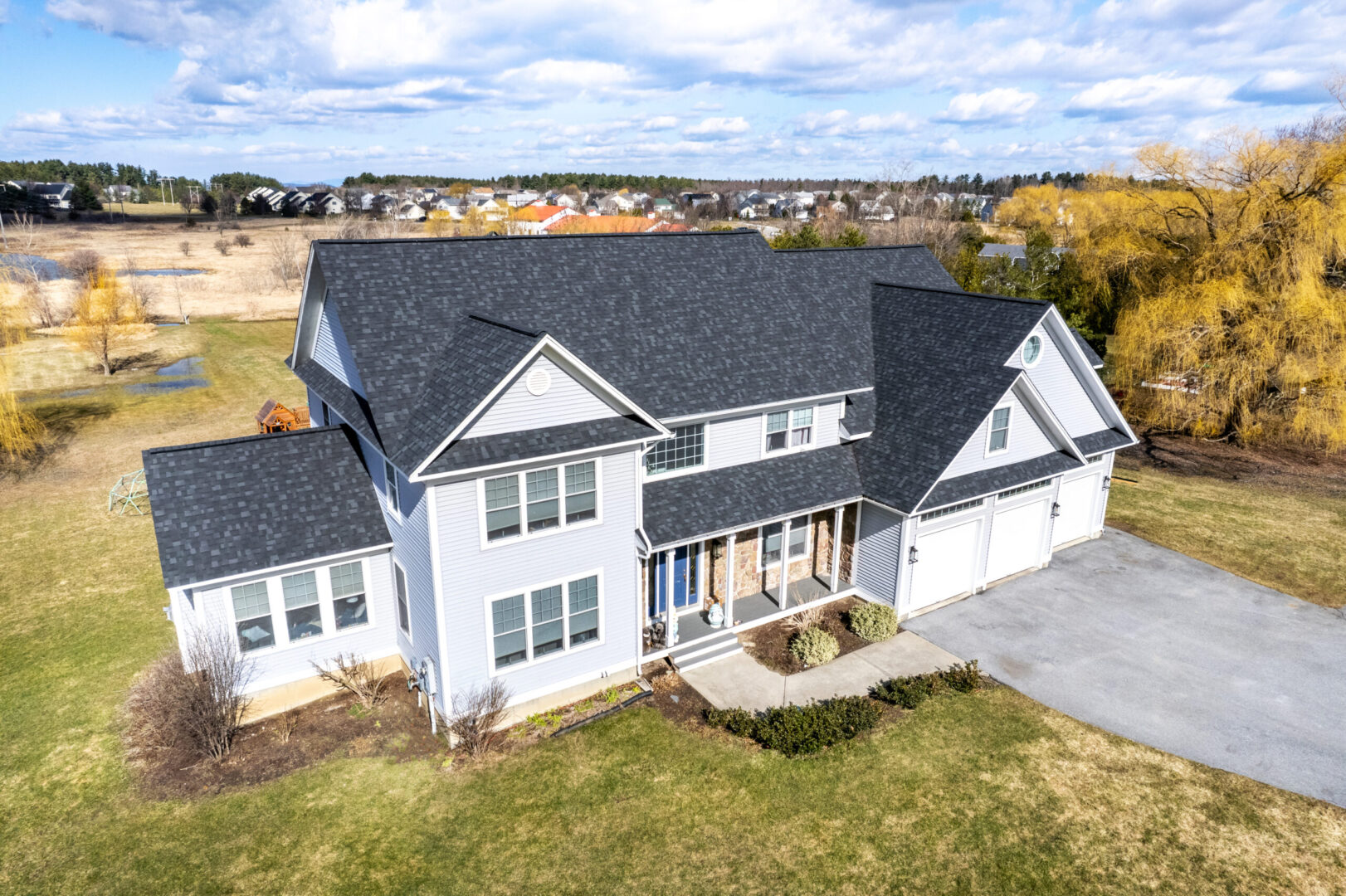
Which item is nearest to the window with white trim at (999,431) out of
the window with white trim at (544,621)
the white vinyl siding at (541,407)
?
the white vinyl siding at (541,407)

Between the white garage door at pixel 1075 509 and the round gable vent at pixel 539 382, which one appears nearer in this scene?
the round gable vent at pixel 539 382

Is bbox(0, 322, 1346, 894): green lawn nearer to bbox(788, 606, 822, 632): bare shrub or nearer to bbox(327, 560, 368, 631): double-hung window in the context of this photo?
bbox(327, 560, 368, 631): double-hung window

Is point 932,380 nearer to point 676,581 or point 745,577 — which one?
point 745,577

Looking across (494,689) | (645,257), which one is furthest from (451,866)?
(645,257)

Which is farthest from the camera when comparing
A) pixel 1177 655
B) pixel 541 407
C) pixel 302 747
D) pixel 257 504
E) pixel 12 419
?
pixel 12 419

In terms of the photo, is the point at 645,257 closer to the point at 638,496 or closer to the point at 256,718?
the point at 638,496

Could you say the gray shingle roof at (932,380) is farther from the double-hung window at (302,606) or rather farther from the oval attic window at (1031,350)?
the double-hung window at (302,606)

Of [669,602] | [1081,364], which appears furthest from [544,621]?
[1081,364]
